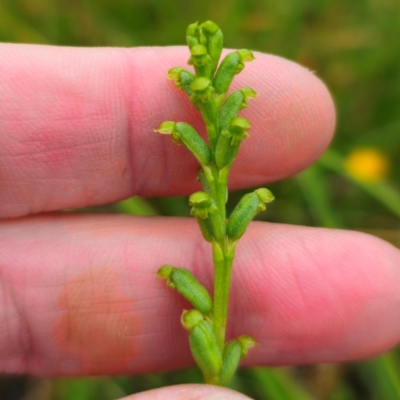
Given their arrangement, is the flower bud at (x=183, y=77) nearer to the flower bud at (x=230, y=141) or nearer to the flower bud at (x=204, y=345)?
the flower bud at (x=230, y=141)

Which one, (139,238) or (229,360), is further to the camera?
(139,238)

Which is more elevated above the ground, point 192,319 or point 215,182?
point 215,182

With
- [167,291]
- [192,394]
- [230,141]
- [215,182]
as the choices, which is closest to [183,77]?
[230,141]

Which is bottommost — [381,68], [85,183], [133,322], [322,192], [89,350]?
[89,350]

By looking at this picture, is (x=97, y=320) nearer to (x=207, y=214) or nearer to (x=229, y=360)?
(x=229, y=360)

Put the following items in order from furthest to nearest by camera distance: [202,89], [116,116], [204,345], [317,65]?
1. [317,65]
2. [116,116]
3. [204,345]
4. [202,89]

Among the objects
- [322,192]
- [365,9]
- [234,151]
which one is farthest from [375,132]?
[234,151]

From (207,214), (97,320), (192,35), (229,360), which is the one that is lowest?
(97,320)

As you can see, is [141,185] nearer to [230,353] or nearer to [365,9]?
[230,353]
